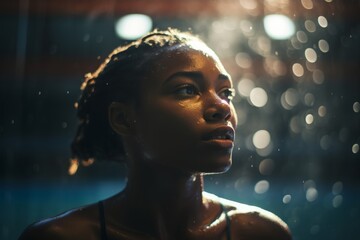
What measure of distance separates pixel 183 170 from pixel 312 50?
2.06 ft

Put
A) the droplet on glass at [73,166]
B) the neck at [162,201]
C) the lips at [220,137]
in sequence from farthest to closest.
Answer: the droplet on glass at [73,166], the neck at [162,201], the lips at [220,137]

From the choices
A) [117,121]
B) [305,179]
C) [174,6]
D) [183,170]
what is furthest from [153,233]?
[174,6]

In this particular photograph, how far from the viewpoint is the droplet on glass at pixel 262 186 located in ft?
4.90

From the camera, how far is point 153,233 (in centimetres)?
119

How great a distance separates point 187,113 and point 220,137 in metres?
0.09

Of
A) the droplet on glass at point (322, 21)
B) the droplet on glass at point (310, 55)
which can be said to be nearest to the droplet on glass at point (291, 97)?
the droplet on glass at point (310, 55)

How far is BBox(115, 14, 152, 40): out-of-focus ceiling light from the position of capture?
4.84ft

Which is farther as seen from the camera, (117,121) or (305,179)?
(305,179)

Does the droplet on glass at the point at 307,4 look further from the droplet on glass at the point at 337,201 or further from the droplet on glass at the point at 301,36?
the droplet on glass at the point at 337,201

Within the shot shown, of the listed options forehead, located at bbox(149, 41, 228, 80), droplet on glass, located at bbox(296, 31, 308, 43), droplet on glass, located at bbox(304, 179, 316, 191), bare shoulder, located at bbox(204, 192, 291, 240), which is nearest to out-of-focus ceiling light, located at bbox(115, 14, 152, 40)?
forehead, located at bbox(149, 41, 228, 80)

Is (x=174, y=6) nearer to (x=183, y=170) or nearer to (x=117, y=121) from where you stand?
(x=117, y=121)

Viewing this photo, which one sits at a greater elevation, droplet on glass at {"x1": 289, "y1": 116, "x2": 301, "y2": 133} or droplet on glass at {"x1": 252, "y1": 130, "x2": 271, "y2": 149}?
droplet on glass at {"x1": 289, "y1": 116, "x2": 301, "y2": 133}

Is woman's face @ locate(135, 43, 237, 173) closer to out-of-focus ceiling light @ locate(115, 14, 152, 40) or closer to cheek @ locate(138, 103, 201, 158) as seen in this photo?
cheek @ locate(138, 103, 201, 158)

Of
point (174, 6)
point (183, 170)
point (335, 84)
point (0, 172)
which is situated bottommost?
point (0, 172)
